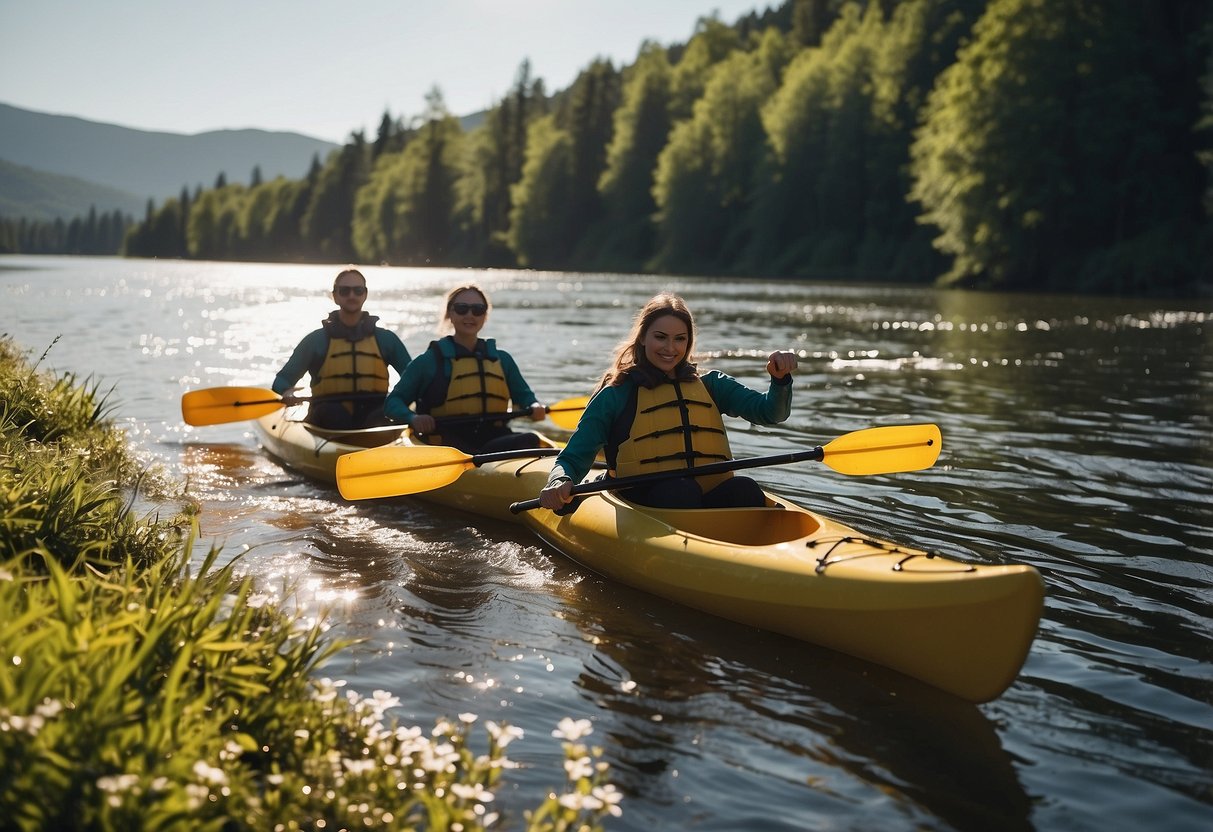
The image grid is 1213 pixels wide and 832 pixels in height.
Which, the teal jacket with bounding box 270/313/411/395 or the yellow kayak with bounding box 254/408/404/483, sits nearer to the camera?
the yellow kayak with bounding box 254/408/404/483

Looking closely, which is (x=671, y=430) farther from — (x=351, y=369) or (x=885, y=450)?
(x=351, y=369)

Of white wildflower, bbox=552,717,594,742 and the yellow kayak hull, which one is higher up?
the yellow kayak hull

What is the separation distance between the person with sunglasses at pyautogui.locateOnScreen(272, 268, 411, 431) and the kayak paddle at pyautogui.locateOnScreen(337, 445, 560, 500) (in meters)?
2.44

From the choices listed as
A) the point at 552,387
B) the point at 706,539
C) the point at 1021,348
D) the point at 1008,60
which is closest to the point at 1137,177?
the point at 1008,60

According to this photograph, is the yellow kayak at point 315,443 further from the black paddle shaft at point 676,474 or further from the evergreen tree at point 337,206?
the evergreen tree at point 337,206

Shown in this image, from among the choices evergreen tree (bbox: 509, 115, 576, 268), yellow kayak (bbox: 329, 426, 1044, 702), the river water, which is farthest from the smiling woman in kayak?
evergreen tree (bbox: 509, 115, 576, 268)

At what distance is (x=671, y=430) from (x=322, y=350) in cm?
393

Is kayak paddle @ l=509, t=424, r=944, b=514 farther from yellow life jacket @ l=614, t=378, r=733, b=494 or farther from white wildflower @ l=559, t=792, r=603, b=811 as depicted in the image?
white wildflower @ l=559, t=792, r=603, b=811

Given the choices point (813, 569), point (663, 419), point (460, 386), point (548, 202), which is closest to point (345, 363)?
point (460, 386)

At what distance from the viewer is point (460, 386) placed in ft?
23.0

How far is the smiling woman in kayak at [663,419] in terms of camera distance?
5.05m

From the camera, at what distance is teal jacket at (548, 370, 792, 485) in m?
5.01

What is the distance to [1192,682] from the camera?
152 inches

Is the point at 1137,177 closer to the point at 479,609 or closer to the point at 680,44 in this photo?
the point at 479,609
